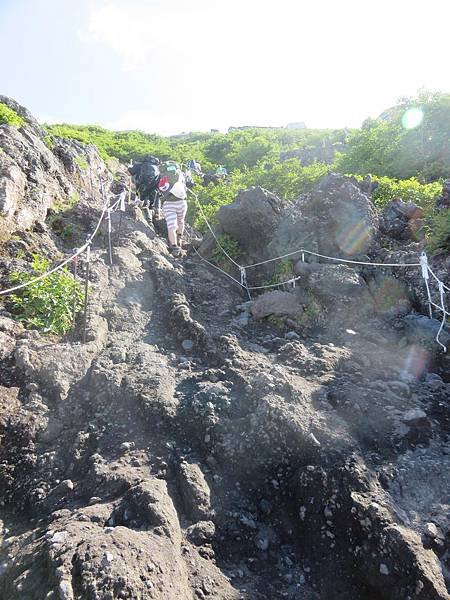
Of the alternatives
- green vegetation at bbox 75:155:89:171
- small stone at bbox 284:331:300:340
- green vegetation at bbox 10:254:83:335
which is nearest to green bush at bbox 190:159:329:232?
green vegetation at bbox 75:155:89:171

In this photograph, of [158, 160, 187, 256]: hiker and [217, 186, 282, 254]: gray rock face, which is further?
[158, 160, 187, 256]: hiker

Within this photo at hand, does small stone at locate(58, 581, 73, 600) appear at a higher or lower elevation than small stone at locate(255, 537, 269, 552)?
higher

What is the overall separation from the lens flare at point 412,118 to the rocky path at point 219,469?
1039cm

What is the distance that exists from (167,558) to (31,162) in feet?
25.7

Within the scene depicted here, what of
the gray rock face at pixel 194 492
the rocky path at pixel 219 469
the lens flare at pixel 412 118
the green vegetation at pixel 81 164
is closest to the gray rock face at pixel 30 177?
the green vegetation at pixel 81 164

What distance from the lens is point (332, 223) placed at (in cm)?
704

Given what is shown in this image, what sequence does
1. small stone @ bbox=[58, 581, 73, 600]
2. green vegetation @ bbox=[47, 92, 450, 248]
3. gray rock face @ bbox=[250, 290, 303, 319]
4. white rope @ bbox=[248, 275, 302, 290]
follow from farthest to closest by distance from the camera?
green vegetation @ bbox=[47, 92, 450, 248]
white rope @ bbox=[248, 275, 302, 290]
gray rock face @ bbox=[250, 290, 303, 319]
small stone @ bbox=[58, 581, 73, 600]

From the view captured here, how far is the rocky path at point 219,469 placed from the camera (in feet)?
8.45

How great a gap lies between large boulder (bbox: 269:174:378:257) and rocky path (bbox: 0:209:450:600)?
225 centimetres

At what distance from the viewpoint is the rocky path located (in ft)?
8.45

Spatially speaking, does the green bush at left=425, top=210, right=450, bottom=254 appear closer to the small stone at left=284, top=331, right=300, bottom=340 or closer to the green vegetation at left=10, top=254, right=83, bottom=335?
the small stone at left=284, top=331, right=300, bottom=340

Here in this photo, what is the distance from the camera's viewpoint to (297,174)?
11094 millimetres

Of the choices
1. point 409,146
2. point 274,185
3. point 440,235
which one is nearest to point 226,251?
point 440,235

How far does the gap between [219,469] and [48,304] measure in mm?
2779
